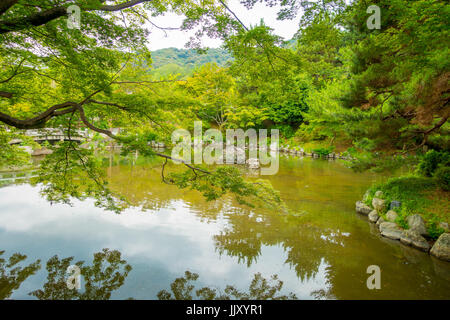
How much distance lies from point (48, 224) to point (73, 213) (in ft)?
2.13

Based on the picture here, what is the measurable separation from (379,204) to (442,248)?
160cm

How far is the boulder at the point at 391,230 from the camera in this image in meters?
4.25

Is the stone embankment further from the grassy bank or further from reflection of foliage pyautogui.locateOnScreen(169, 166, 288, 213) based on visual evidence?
reflection of foliage pyautogui.locateOnScreen(169, 166, 288, 213)

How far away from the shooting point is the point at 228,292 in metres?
2.92

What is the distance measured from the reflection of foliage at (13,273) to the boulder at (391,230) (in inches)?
213

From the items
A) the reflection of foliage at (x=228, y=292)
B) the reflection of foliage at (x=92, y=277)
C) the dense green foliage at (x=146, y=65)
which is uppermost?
the dense green foliage at (x=146, y=65)

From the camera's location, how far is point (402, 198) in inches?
188

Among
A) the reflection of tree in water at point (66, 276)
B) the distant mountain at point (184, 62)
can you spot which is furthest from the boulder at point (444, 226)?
the reflection of tree in water at point (66, 276)

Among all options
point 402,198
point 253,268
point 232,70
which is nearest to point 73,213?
point 253,268

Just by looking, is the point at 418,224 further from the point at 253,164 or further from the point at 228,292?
the point at 253,164

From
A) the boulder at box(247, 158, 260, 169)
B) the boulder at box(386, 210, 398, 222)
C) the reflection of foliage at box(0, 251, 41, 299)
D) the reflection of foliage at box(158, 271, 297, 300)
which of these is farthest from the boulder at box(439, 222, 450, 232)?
the boulder at box(247, 158, 260, 169)

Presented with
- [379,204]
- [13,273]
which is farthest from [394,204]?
[13,273]

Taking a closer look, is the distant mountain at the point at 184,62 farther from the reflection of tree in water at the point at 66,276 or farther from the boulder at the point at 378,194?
the boulder at the point at 378,194
